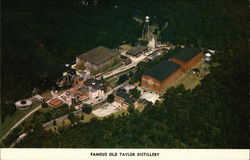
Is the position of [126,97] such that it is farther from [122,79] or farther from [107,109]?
[122,79]

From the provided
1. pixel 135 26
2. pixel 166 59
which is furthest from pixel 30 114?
pixel 135 26

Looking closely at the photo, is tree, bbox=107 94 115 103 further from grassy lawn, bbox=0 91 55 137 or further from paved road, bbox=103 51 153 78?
grassy lawn, bbox=0 91 55 137

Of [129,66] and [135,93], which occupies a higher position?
[135,93]

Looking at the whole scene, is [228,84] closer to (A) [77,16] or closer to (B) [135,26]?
(B) [135,26]

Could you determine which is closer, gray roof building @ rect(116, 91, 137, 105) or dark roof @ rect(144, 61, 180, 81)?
gray roof building @ rect(116, 91, 137, 105)

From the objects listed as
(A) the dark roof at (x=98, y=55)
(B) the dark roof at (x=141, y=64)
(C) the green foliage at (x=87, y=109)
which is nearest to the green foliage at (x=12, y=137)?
(C) the green foliage at (x=87, y=109)

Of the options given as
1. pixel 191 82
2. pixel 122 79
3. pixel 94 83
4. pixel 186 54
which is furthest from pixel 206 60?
pixel 94 83

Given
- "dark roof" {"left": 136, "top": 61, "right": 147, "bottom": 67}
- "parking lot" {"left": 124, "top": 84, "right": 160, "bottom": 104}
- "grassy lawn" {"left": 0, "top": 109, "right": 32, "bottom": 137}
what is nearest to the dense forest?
"grassy lawn" {"left": 0, "top": 109, "right": 32, "bottom": 137}
